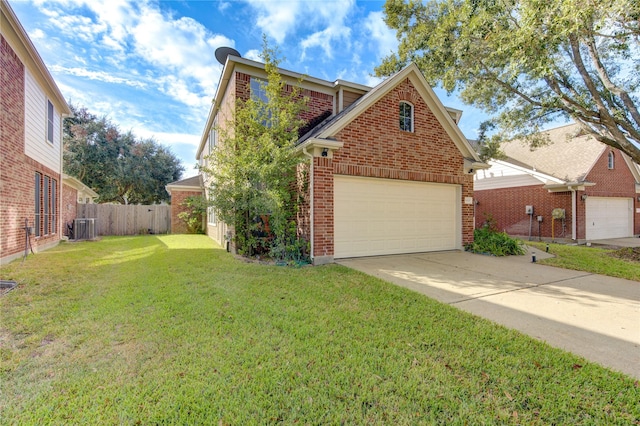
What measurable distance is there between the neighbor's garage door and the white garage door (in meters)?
10.4

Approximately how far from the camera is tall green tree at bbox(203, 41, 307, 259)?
24.2 ft

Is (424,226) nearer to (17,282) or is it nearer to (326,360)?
(326,360)

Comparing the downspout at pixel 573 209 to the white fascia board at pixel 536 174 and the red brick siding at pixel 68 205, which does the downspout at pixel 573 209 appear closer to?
the white fascia board at pixel 536 174

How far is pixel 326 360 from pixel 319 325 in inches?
31.7

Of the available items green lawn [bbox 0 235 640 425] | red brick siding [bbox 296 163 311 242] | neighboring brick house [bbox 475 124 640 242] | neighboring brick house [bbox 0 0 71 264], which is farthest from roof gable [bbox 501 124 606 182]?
neighboring brick house [bbox 0 0 71 264]

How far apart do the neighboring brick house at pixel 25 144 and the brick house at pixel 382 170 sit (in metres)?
4.89

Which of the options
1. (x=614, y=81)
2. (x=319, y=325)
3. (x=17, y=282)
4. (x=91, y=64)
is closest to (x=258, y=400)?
(x=319, y=325)

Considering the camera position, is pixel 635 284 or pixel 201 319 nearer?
pixel 201 319

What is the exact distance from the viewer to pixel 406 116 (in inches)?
348

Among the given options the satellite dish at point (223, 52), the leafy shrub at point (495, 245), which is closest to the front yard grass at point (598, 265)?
the leafy shrub at point (495, 245)

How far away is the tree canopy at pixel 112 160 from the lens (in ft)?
69.9

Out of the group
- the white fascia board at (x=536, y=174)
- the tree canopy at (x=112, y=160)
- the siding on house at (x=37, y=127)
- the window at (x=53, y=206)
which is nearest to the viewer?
the siding on house at (x=37, y=127)

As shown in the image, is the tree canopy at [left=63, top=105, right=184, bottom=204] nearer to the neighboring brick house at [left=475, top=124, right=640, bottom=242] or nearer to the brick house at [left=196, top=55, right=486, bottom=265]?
the brick house at [left=196, top=55, right=486, bottom=265]

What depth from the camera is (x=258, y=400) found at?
2.25 metres
